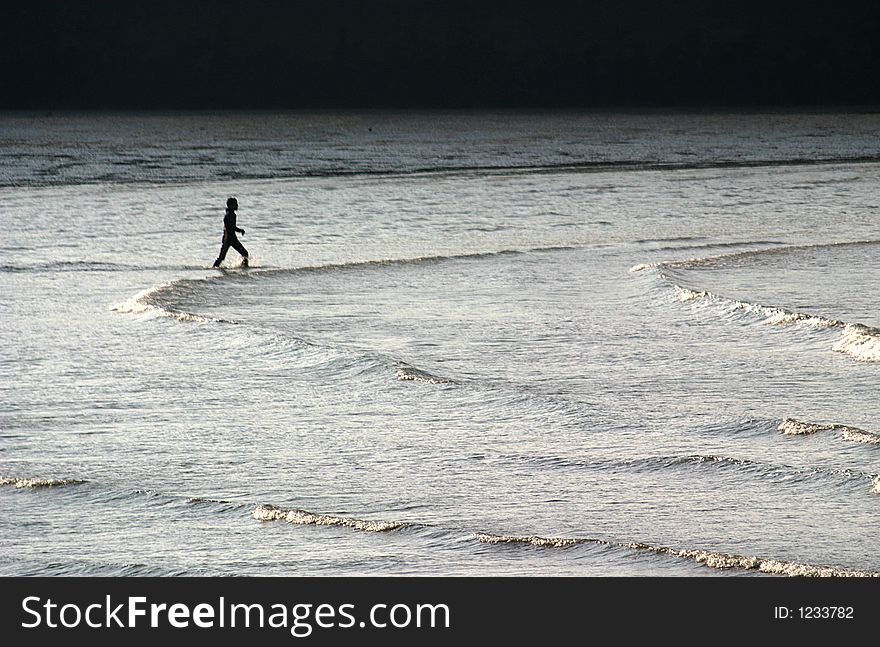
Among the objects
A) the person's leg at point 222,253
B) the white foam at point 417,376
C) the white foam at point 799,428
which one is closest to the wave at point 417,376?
the white foam at point 417,376

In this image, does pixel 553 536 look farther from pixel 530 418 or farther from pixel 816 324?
pixel 816 324

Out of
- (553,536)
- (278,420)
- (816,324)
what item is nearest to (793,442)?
(553,536)

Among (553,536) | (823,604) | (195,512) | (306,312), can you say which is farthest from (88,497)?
(306,312)

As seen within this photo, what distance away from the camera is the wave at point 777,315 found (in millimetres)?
11672

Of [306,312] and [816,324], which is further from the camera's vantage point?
[306,312]

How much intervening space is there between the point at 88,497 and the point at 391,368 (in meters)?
3.66

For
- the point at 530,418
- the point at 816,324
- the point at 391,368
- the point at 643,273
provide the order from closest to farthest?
the point at 530,418
the point at 391,368
the point at 816,324
the point at 643,273

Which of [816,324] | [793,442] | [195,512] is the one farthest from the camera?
[816,324]

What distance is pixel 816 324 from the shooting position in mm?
12695

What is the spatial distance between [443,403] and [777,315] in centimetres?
445

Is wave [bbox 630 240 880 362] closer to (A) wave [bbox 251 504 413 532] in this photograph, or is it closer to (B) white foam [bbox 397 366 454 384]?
(B) white foam [bbox 397 366 454 384]

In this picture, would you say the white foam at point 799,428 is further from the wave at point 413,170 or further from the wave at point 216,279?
the wave at point 413,170

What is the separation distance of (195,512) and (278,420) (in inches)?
81.2

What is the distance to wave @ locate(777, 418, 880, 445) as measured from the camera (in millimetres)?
8789
